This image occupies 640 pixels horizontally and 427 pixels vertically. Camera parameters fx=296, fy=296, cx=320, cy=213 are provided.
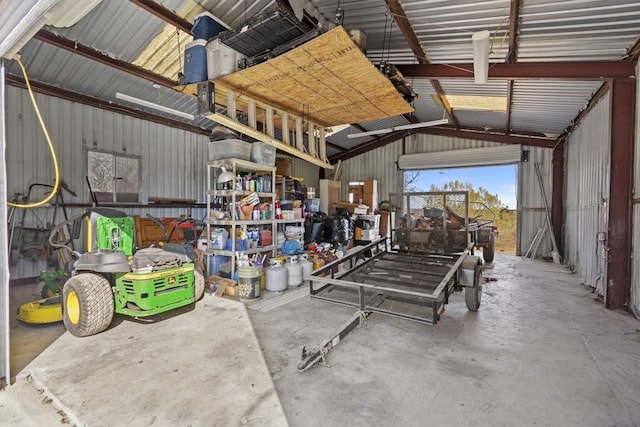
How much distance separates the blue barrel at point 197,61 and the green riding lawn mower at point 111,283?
2.29 metres

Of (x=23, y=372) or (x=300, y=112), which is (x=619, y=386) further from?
(x=300, y=112)

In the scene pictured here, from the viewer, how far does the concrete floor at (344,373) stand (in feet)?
6.86

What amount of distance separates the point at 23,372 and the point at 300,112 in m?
5.35

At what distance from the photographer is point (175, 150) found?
8.78 meters

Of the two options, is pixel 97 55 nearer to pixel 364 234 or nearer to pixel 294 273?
pixel 294 273

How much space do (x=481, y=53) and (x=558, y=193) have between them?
8061 mm

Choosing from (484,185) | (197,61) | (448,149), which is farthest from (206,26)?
(484,185)

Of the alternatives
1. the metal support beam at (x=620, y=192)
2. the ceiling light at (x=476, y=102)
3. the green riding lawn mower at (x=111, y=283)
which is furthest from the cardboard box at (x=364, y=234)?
the green riding lawn mower at (x=111, y=283)

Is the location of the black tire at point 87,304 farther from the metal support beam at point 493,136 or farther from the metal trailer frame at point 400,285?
the metal support beam at point 493,136

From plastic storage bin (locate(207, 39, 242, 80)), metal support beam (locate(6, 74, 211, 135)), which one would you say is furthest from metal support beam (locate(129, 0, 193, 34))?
metal support beam (locate(6, 74, 211, 135))

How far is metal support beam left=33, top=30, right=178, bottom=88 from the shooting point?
4715mm

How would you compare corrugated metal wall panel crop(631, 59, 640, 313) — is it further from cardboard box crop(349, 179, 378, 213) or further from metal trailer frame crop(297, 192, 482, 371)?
cardboard box crop(349, 179, 378, 213)

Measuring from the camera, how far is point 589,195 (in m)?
6.24

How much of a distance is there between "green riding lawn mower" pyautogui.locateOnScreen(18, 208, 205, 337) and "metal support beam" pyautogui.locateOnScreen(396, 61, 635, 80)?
5494mm
